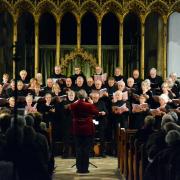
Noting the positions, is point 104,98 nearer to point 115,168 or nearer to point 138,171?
point 115,168

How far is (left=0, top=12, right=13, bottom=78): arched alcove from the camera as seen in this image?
14492 mm

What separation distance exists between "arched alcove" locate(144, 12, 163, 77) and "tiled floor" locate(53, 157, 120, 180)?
438 cm

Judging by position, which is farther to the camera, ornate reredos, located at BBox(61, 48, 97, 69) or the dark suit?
ornate reredos, located at BBox(61, 48, 97, 69)

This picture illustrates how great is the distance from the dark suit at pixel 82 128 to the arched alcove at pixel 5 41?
18.6 feet

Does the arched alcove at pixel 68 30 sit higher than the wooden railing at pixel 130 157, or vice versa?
the arched alcove at pixel 68 30

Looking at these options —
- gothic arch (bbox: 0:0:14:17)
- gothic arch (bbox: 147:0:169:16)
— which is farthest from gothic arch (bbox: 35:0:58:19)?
gothic arch (bbox: 147:0:169:16)

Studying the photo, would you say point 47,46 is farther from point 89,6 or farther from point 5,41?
point 89,6

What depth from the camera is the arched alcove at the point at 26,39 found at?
49.2 ft

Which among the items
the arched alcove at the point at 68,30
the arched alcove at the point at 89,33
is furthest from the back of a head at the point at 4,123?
the arched alcove at the point at 68,30

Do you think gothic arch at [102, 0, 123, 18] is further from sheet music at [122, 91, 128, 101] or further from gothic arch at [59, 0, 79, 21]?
sheet music at [122, 91, 128, 101]

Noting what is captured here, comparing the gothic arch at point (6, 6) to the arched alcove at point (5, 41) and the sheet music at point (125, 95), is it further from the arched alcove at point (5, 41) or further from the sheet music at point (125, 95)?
the sheet music at point (125, 95)

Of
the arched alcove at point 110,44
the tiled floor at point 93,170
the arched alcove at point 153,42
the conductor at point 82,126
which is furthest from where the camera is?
the arched alcove at point 110,44

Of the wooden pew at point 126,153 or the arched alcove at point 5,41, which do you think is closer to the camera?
the wooden pew at point 126,153

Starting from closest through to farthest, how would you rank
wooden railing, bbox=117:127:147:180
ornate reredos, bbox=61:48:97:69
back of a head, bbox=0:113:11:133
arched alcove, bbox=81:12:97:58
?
back of a head, bbox=0:113:11:133, wooden railing, bbox=117:127:147:180, ornate reredos, bbox=61:48:97:69, arched alcove, bbox=81:12:97:58
